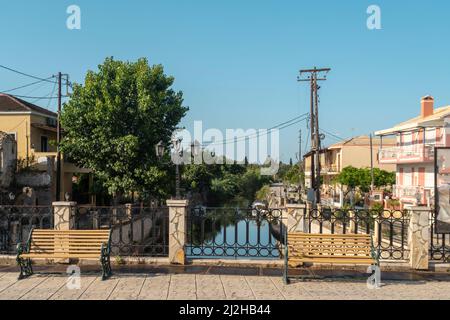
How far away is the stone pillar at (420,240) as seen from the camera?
8945 mm

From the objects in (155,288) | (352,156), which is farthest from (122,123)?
(352,156)

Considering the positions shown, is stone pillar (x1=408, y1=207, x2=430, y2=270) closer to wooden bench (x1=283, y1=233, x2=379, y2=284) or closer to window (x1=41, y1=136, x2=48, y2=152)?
wooden bench (x1=283, y1=233, x2=379, y2=284)

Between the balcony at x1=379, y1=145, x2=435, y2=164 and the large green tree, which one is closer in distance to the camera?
the large green tree

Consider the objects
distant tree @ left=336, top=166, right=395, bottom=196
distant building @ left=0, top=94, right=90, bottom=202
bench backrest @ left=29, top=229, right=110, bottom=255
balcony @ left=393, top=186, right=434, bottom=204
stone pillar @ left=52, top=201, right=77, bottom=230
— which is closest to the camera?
bench backrest @ left=29, top=229, right=110, bottom=255

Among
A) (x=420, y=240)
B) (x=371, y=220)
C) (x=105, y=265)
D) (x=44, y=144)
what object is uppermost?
(x=44, y=144)

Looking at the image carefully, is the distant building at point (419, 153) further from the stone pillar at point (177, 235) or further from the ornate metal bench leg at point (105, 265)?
the ornate metal bench leg at point (105, 265)

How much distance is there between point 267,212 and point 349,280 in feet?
8.66

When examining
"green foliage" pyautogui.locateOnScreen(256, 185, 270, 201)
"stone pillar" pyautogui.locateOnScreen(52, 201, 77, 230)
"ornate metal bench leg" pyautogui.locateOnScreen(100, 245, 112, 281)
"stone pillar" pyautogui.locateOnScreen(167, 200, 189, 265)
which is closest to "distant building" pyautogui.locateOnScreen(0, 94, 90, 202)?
"stone pillar" pyautogui.locateOnScreen(52, 201, 77, 230)

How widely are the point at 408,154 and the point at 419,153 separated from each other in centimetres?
160

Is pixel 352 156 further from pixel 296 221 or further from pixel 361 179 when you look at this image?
pixel 296 221

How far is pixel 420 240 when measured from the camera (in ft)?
29.4

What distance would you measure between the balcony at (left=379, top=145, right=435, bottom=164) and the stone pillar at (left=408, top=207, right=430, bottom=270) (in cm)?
2281

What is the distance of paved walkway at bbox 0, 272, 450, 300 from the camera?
703 centimetres

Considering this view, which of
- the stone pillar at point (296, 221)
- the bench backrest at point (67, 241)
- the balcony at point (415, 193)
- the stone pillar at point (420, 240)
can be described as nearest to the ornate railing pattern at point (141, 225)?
the bench backrest at point (67, 241)
